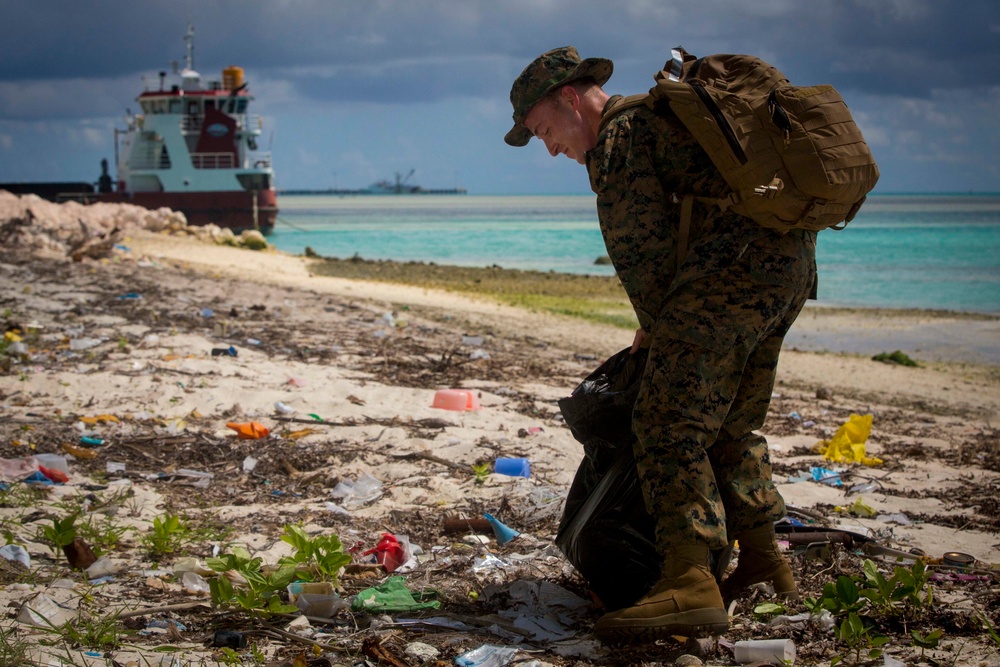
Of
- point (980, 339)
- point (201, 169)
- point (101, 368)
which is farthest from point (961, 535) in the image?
point (201, 169)

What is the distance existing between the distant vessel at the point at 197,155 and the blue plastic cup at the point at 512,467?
34553 mm

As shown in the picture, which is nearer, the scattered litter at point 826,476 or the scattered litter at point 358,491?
the scattered litter at point 358,491

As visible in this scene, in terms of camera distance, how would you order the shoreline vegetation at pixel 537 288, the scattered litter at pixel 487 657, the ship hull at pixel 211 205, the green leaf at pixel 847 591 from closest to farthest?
the scattered litter at pixel 487 657, the green leaf at pixel 847 591, the shoreline vegetation at pixel 537 288, the ship hull at pixel 211 205

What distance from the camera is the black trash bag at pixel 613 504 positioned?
265 cm

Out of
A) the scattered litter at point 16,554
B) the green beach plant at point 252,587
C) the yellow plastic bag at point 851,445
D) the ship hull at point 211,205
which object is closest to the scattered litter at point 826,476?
the yellow plastic bag at point 851,445

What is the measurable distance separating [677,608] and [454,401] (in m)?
3.23

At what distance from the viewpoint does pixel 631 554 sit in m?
2.64

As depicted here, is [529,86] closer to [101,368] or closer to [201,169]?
[101,368]

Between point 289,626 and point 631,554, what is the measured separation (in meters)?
1.08

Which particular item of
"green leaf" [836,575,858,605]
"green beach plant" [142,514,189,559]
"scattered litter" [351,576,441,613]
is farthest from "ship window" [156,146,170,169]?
"green leaf" [836,575,858,605]

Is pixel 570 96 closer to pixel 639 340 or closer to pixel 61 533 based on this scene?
pixel 639 340

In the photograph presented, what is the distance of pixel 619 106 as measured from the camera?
8.39 ft

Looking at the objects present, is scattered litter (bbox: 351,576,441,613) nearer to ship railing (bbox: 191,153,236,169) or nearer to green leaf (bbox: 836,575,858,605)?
green leaf (bbox: 836,575,858,605)

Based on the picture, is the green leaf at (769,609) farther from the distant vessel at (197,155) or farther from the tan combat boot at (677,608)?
the distant vessel at (197,155)
